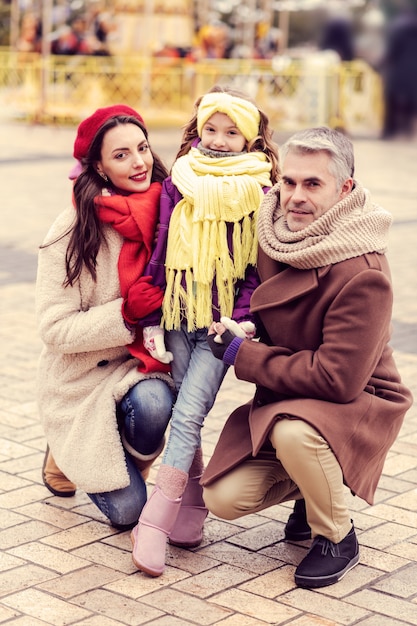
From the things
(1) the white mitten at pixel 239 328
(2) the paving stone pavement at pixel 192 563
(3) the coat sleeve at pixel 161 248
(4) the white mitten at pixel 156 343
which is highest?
Result: (3) the coat sleeve at pixel 161 248

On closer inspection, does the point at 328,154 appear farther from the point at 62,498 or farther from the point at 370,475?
the point at 62,498

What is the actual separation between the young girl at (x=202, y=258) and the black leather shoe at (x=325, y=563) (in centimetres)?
43

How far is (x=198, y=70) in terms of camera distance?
19641 millimetres

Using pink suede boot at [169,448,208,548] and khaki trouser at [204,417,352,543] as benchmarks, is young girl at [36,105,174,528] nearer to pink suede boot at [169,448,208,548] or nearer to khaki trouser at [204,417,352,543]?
pink suede boot at [169,448,208,548]

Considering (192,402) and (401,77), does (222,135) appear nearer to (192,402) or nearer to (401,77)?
(192,402)

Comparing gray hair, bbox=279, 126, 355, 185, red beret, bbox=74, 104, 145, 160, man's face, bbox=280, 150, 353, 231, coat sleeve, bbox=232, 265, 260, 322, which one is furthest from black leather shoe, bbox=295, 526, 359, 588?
red beret, bbox=74, 104, 145, 160

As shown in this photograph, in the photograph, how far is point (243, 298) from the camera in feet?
11.3

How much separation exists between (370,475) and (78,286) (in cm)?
111

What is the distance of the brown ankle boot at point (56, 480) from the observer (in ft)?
12.9

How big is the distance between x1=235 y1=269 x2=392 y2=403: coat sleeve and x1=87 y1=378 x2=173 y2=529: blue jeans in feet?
1.52

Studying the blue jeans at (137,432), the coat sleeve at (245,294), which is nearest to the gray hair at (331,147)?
the coat sleeve at (245,294)

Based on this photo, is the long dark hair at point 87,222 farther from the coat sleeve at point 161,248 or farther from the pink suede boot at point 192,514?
the pink suede boot at point 192,514

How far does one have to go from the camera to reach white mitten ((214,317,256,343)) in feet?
10.8

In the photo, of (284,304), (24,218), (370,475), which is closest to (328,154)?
(284,304)
